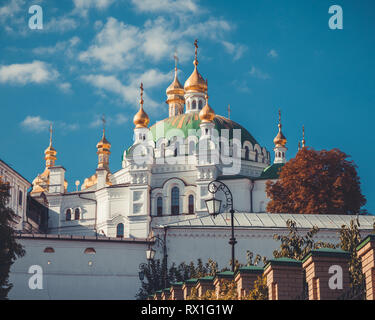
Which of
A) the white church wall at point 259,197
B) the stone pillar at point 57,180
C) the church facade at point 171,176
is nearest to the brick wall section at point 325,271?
the church facade at point 171,176

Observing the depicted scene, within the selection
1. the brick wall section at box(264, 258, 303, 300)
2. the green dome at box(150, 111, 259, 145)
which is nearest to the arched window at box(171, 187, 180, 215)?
the green dome at box(150, 111, 259, 145)

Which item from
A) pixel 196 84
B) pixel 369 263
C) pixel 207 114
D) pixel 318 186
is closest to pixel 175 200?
pixel 207 114

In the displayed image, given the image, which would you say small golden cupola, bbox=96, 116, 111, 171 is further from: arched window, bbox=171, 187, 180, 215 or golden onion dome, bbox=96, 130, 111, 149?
arched window, bbox=171, 187, 180, 215

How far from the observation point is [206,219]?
42.5m

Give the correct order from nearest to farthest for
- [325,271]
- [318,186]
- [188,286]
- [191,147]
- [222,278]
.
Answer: [325,271] → [222,278] → [188,286] → [318,186] → [191,147]

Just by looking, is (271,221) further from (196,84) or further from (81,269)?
(196,84)

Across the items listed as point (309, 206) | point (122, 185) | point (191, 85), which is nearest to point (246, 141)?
point (191, 85)

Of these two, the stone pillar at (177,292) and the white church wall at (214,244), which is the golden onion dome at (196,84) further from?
the stone pillar at (177,292)

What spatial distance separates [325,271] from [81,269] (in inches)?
1108

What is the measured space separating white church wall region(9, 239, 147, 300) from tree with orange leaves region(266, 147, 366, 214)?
13236mm

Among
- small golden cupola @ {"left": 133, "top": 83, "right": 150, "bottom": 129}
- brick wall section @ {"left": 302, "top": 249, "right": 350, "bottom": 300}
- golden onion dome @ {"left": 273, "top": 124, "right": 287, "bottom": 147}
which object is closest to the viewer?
brick wall section @ {"left": 302, "top": 249, "right": 350, "bottom": 300}

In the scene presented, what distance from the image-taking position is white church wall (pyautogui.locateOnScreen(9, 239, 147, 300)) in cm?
4022

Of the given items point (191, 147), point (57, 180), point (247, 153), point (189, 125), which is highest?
point (189, 125)

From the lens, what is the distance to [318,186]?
51531 mm
